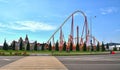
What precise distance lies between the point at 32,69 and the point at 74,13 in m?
69.9

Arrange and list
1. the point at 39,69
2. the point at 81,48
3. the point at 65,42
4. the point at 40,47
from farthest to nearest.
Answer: the point at 40,47, the point at 65,42, the point at 81,48, the point at 39,69

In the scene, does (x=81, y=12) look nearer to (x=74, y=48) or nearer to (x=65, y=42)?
(x=74, y=48)

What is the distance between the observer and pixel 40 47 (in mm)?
152375

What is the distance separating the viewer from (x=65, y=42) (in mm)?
131750

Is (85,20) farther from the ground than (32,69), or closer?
farther from the ground

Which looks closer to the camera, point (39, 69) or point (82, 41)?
point (39, 69)

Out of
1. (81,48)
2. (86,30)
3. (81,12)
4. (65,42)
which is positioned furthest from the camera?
(65,42)

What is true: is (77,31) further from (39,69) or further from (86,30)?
(39,69)

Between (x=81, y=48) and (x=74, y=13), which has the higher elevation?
(x=74, y=13)

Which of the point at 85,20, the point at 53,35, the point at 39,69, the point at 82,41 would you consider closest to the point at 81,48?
the point at 82,41

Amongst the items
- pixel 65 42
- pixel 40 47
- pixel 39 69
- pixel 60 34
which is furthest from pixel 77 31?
pixel 39 69

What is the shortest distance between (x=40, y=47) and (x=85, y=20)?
204 ft

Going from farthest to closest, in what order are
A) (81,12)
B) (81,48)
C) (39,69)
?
(81,48) → (81,12) → (39,69)

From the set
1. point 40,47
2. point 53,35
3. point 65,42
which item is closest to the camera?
point 53,35
